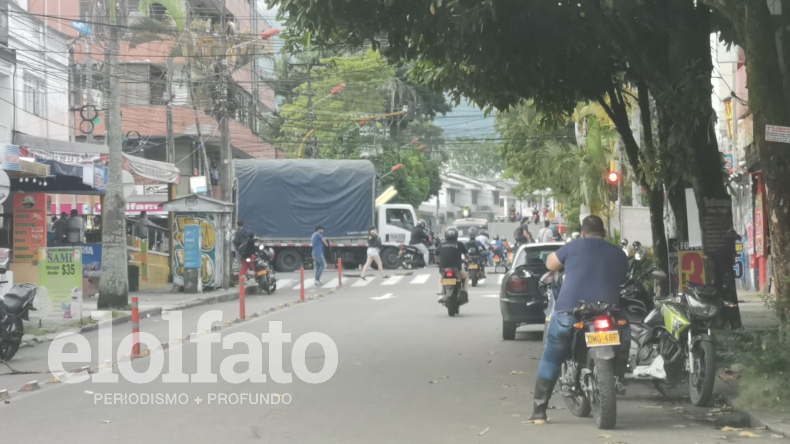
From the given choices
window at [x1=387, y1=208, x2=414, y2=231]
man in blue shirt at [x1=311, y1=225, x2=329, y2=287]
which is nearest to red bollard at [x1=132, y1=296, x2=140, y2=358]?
man in blue shirt at [x1=311, y1=225, x2=329, y2=287]

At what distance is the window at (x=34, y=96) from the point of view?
32812 millimetres

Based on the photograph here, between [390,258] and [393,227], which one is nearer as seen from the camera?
[390,258]

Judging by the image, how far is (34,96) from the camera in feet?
111

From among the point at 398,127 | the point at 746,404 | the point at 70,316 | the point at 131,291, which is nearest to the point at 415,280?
the point at 131,291

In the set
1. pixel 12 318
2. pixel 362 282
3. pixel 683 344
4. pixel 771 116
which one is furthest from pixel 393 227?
pixel 683 344

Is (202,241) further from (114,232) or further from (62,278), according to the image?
(62,278)

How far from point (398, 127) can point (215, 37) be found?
1320 inches

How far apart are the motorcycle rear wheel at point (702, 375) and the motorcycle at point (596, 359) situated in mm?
894

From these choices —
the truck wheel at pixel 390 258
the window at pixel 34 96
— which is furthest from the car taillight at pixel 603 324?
the truck wheel at pixel 390 258

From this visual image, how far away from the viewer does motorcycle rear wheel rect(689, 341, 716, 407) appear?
8.91m

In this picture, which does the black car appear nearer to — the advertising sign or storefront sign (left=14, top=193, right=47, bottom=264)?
the advertising sign

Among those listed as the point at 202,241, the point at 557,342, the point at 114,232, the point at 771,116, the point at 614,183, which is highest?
the point at 614,183

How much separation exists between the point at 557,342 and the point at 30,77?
27.9 meters

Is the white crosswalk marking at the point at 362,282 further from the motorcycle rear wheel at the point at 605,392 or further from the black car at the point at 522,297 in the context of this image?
the motorcycle rear wheel at the point at 605,392
